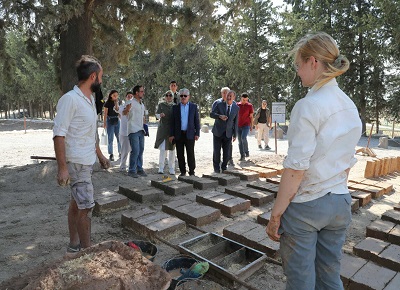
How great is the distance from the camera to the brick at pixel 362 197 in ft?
17.2

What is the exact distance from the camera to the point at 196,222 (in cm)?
406

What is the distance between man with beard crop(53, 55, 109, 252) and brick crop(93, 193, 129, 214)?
1447 millimetres

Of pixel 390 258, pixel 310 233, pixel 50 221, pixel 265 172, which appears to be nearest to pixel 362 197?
pixel 265 172

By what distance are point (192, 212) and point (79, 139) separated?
191 cm

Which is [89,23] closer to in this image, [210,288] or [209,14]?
[209,14]

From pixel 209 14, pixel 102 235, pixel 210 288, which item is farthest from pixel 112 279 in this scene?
pixel 209 14

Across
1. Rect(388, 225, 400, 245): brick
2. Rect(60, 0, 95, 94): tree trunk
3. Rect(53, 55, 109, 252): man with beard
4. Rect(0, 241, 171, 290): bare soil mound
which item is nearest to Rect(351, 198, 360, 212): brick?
Rect(388, 225, 400, 245): brick

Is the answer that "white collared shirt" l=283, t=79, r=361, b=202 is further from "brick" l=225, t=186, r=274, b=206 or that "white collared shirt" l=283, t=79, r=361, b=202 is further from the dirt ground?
"brick" l=225, t=186, r=274, b=206

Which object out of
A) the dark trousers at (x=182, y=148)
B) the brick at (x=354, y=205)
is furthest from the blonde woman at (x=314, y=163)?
the dark trousers at (x=182, y=148)

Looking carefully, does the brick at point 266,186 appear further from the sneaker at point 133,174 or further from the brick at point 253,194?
the sneaker at point 133,174

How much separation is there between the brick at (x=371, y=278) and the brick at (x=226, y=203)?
205 centimetres

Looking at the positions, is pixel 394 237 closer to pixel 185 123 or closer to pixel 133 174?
pixel 185 123

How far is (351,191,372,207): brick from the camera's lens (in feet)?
17.2

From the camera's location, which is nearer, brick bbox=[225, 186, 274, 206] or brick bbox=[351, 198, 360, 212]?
brick bbox=[351, 198, 360, 212]
